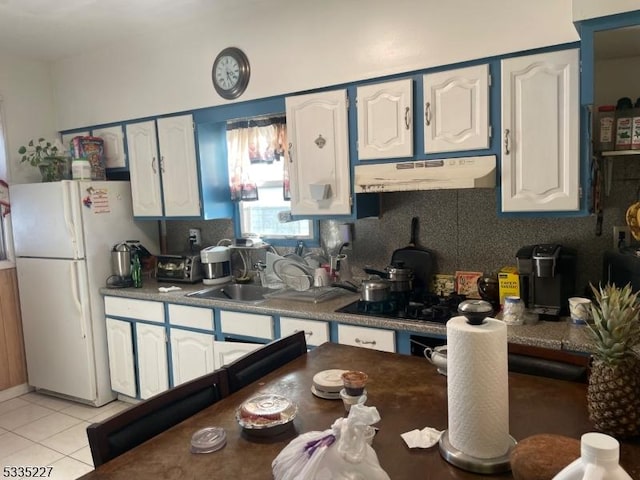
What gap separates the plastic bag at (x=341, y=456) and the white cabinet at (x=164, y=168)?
8.91 feet

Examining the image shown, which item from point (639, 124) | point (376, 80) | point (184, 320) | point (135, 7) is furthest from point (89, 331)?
point (639, 124)

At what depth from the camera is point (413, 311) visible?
97.3 inches

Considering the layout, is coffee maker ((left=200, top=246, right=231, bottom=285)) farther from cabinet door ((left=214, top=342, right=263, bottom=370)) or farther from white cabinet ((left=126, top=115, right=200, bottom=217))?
A: cabinet door ((left=214, top=342, right=263, bottom=370))

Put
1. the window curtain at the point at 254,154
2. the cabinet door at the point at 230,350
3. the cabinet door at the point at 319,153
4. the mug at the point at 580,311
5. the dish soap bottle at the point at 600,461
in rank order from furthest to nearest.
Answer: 1. the window curtain at the point at 254,154
2. the cabinet door at the point at 230,350
3. the cabinet door at the point at 319,153
4. the mug at the point at 580,311
5. the dish soap bottle at the point at 600,461

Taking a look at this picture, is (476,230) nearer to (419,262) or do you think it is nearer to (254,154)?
(419,262)

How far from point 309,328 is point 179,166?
62.8 inches

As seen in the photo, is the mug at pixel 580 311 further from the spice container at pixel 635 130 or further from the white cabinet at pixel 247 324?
the white cabinet at pixel 247 324

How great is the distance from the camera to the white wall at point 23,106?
381 cm

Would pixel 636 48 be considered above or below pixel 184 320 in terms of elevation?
above

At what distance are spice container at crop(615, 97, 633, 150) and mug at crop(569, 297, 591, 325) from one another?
72 centimetres

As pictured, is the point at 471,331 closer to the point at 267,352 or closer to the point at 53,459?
the point at 267,352

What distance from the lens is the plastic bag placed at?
87cm

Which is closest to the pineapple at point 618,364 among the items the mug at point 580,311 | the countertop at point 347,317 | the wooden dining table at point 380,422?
the wooden dining table at point 380,422

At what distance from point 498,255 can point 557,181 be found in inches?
23.2
